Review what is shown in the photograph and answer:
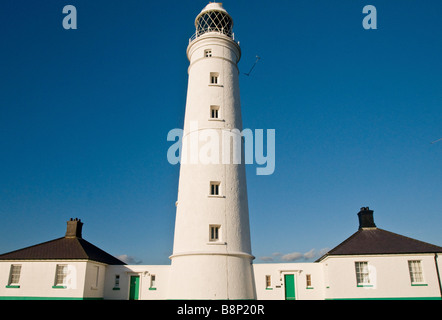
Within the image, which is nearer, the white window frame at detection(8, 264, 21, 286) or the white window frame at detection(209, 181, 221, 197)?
the white window frame at detection(209, 181, 221, 197)

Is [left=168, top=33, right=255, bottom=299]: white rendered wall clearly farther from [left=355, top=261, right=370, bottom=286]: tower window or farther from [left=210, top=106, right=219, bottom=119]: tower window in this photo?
[left=355, top=261, right=370, bottom=286]: tower window

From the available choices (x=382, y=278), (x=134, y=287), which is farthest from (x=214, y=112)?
(x=382, y=278)

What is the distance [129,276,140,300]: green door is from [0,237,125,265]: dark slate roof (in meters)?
2.51

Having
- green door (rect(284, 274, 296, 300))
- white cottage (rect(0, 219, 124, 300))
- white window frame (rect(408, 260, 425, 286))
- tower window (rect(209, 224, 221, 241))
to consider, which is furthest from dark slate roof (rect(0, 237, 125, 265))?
white window frame (rect(408, 260, 425, 286))

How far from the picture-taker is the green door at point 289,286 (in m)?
21.3

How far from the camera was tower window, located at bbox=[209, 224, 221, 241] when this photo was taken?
17.0 metres

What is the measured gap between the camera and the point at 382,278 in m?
20.7

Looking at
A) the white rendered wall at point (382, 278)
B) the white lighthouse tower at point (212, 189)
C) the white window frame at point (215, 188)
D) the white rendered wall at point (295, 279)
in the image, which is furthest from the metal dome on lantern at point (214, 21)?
the white rendered wall at point (382, 278)

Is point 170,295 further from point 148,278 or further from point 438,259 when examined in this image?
point 438,259

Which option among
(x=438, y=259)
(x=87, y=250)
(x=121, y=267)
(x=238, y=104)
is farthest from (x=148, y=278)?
(x=438, y=259)

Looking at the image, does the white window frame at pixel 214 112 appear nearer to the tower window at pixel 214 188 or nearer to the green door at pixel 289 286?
the tower window at pixel 214 188

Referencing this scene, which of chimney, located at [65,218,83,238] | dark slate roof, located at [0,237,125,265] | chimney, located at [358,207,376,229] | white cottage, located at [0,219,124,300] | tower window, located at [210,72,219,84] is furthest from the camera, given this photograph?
chimney, located at [65,218,83,238]

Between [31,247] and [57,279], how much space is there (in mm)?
3489
